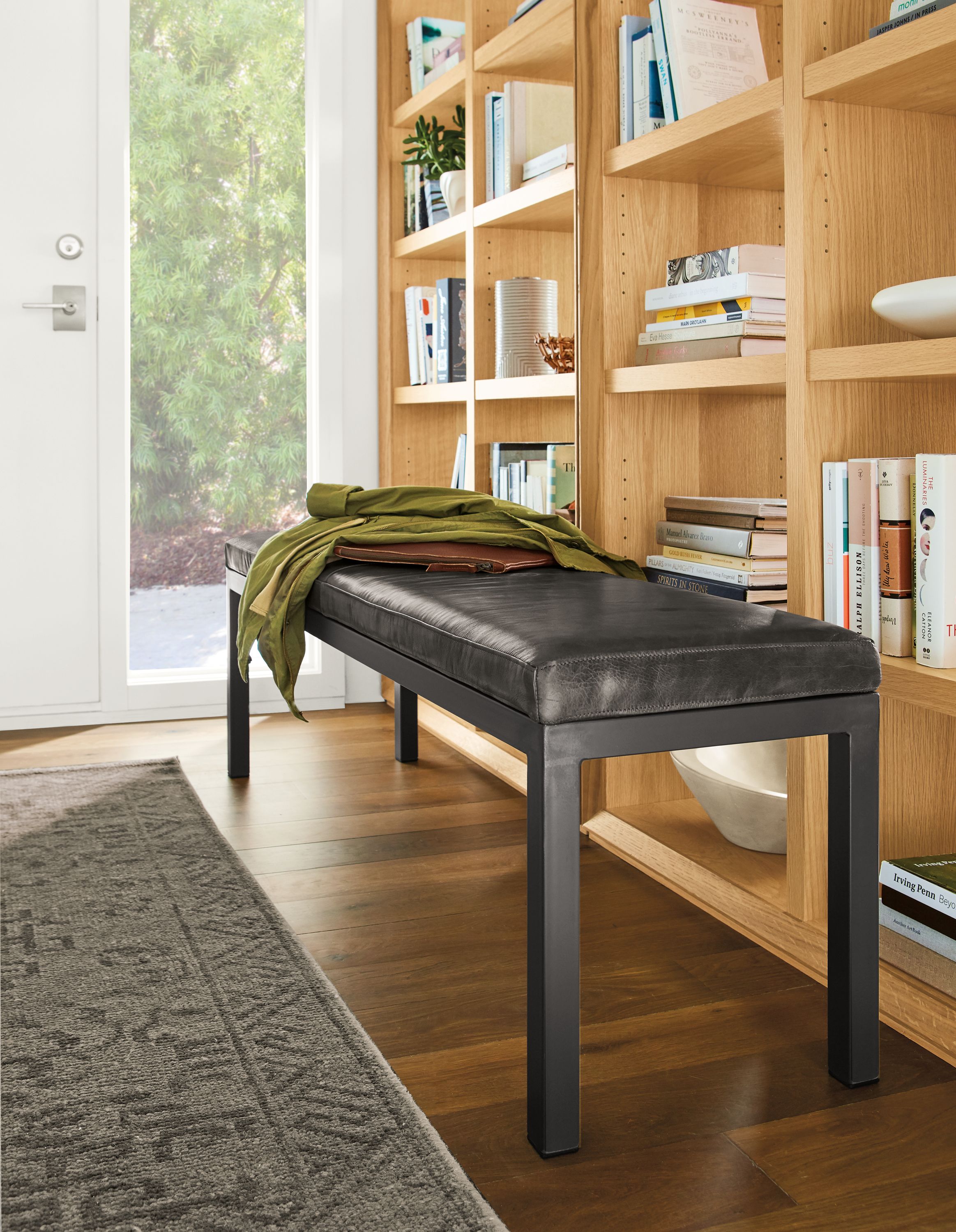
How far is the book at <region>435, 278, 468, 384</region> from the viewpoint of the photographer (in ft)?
10.0

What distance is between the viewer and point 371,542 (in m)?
2.04

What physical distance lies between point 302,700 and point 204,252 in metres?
1.29

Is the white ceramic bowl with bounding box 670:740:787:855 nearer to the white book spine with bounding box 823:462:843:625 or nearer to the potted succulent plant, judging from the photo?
the white book spine with bounding box 823:462:843:625

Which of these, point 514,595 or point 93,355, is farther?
point 93,355

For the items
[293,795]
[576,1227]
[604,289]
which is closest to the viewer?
[576,1227]

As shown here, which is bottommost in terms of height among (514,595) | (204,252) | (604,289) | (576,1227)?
(576,1227)

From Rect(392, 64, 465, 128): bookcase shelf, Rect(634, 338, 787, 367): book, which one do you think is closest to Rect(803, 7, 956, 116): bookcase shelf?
Rect(634, 338, 787, 367): book

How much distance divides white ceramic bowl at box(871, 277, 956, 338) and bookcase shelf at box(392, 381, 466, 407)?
1510 millimetres

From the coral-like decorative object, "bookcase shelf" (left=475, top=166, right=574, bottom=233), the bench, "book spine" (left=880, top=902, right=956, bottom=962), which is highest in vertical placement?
"bookcase shelf" (left=475, top=166, right=574, bottom=233)

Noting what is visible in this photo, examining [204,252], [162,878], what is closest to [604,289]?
[162,878]

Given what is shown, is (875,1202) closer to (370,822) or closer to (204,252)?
(370,822)

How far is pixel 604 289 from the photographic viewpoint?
86.1 inches

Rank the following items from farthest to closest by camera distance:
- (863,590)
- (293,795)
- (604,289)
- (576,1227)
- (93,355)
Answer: (93,355) < (293,795) < (604,289) < (863,590) < (576,1227)

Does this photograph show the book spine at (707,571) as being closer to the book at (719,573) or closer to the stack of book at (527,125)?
the book at (719,573)
